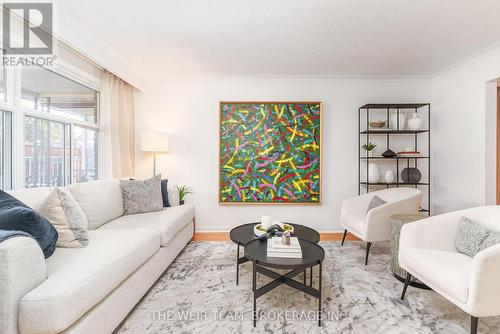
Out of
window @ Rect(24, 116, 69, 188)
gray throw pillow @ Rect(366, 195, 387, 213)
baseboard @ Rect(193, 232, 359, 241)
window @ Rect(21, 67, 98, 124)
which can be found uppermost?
window @ Rect(21, 67, 98, 124)

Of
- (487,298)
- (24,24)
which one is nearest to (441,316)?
(487,298)

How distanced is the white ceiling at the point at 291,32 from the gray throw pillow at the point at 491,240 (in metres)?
1.78

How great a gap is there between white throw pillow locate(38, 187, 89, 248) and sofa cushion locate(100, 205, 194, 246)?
491mm

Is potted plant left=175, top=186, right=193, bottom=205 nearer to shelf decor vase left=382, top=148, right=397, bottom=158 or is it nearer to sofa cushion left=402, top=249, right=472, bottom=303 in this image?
sofa cushion left=402, top=249, right=472, bottom=303

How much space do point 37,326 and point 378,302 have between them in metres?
2.17

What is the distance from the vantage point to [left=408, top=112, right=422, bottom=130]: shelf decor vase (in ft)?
10.5

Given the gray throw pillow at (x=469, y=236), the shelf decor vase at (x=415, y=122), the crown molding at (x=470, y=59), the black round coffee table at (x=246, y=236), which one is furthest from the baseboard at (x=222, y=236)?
the crown molding at (x=470, y=59)

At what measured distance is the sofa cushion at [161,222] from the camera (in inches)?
87.4

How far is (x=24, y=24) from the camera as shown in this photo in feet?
6.71

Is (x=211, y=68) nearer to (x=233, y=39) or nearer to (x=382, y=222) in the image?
(x=233, y=39)

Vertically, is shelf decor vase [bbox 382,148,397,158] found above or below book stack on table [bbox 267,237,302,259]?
above

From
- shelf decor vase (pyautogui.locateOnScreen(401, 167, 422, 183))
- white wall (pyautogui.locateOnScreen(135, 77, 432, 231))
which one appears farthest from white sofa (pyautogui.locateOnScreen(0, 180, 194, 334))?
shelf decor vase (pyautogui.locateOnScreen(401, 167, 422, 183))

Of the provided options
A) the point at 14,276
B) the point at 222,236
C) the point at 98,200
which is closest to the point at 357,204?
the point at 222,236

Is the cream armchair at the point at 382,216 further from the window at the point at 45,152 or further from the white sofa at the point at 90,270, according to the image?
the window at the point at 45,152
